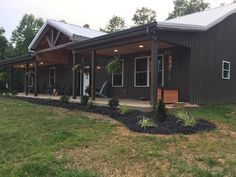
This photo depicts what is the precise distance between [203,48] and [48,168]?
933cm

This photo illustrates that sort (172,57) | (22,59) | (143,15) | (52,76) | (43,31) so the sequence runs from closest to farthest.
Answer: (172,57), (43,31), (22,59), (52,76), (143,15)

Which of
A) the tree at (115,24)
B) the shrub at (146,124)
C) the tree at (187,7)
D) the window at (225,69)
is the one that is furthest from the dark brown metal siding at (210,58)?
the tree at (115,24)

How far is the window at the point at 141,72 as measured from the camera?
15438mm

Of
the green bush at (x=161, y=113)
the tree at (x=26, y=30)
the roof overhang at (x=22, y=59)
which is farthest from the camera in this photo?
the tree at (x=26, y=30)

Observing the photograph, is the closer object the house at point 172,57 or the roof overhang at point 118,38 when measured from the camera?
the roof overhang at point 118,38

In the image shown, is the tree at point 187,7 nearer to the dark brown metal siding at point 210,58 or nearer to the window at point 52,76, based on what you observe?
the window at point 52,76

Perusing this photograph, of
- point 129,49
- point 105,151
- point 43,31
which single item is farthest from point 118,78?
point 105,151

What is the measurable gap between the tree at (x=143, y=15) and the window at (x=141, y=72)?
86.3 ft

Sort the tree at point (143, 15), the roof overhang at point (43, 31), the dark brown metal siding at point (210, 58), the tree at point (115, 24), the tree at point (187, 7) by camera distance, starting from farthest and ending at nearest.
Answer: the tree at point (115, 24), the tree at point (143, 15), the tree at point (187, 7), the roof overhang at point (43, 31), the dark brown metal siding at point (210, 58)

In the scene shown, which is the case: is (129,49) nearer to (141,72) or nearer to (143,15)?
(141,72)

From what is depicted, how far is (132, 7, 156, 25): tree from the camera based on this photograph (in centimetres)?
4134

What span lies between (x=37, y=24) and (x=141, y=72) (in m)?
32.1

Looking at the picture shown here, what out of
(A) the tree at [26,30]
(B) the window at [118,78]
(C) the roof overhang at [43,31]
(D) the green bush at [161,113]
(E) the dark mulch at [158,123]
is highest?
(A) the tree at [26,30]

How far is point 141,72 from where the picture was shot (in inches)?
620
